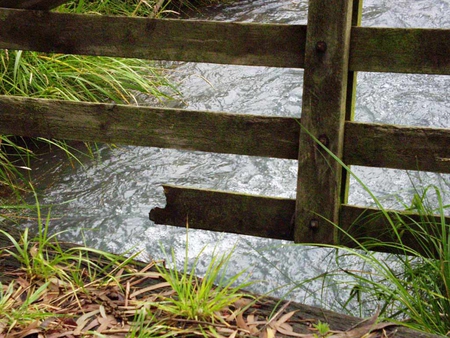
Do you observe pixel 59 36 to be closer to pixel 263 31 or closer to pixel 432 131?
pixel 263 31

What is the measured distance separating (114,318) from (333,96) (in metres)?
1.33

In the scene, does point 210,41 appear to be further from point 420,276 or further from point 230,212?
point 420,276

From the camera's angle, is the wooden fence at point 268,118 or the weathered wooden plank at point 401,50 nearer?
the weathered wooden plank at point 401,50

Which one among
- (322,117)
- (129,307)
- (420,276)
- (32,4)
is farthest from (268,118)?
(32,4)

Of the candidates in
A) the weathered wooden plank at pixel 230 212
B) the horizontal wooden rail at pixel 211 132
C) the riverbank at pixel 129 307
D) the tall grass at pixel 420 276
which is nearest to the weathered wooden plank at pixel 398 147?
the horizontal wooden rail at pixel 211 132

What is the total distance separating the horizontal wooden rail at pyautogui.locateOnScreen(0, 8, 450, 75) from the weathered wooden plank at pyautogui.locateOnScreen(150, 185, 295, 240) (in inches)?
26.2

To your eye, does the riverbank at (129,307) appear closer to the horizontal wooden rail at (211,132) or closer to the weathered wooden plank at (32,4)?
the horizontal wooden rail at (211,132)

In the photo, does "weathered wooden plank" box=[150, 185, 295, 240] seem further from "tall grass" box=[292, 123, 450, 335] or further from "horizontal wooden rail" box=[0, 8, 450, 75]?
"horizontal wooden rail" box=[0, 8, 450, 75]

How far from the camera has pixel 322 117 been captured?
297 cm

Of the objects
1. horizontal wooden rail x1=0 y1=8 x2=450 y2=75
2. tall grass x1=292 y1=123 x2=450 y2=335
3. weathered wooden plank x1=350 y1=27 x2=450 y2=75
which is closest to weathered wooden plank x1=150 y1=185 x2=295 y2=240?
tall grass x1=292 y1=123 x2=450 y2=335

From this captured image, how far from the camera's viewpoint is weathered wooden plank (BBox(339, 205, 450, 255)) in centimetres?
297

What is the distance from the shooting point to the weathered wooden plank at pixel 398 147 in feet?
9.47

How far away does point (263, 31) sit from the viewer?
297 centimetres

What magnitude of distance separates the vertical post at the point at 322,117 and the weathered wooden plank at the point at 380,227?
0.25 ft
